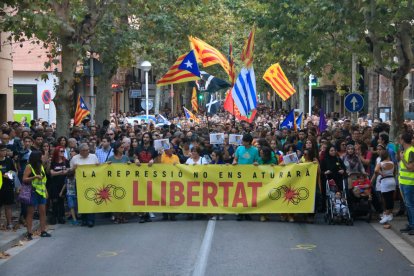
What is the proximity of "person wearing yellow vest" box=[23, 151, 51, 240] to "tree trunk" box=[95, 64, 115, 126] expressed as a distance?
13.9 meters

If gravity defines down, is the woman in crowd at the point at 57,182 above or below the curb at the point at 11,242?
above

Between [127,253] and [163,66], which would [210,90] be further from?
[163,66]

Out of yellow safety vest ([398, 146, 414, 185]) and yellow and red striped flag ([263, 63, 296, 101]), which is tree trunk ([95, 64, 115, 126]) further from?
yellow safety vest ([398, 146, 414, 185])

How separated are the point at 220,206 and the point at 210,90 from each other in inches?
447

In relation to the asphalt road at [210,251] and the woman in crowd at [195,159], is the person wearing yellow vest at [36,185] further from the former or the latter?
the woman in crowd at [195,159]

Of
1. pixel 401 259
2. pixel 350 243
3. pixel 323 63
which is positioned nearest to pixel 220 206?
pixel 350 243

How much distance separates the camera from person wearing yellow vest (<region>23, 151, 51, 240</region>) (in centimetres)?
1378

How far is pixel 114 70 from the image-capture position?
28.0 meters

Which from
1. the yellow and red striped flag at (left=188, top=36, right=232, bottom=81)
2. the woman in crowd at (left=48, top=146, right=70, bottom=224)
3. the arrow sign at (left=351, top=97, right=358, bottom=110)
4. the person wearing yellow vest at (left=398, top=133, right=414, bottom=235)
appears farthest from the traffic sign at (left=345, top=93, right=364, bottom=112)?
the woman in crowd at (left=48, top=146, right=70, bottom=224)

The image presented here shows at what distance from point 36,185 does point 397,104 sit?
10577 millimetres

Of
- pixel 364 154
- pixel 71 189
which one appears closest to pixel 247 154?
pixel 364 154

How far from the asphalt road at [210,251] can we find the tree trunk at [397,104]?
5937mm

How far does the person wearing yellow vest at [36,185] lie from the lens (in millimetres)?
13781

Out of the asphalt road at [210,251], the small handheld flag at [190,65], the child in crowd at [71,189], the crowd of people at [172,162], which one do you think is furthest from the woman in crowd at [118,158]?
the small handheld flag at [190,65]
